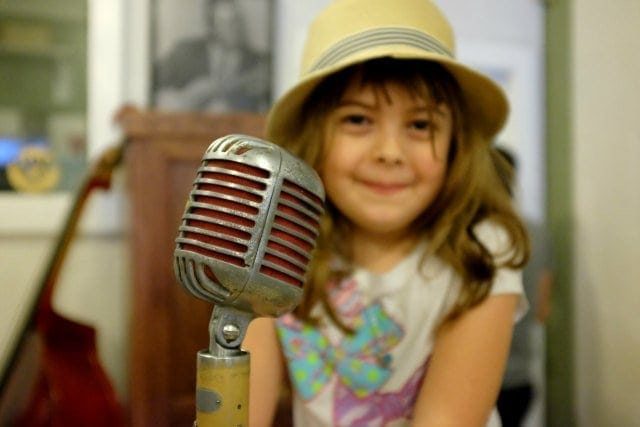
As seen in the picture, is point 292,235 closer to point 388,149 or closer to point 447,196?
Result: point 388,149

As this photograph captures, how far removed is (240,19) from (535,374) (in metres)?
1.05

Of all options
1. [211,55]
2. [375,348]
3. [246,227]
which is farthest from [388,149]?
[211,55]

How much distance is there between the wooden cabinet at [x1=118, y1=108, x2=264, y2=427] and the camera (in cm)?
115

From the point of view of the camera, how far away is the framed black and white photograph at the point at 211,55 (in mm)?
1295

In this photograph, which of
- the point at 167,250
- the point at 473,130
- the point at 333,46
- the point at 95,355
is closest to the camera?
the point at 333,46

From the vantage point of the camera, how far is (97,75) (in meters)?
1.30

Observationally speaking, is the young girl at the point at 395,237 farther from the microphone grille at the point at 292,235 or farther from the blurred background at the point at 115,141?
the blurred background at the point at 115,141

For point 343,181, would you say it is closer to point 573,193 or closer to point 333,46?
point 333,46

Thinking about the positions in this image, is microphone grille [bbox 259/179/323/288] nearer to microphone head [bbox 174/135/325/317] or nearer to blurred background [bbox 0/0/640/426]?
microphone head [bbox 174/135/325/317]

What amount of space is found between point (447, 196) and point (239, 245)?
1.58 feet

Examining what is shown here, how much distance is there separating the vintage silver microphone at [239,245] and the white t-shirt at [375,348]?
40 cm

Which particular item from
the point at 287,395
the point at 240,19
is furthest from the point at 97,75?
the point at 287,395

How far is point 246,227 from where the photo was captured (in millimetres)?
343

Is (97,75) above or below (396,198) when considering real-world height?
above
